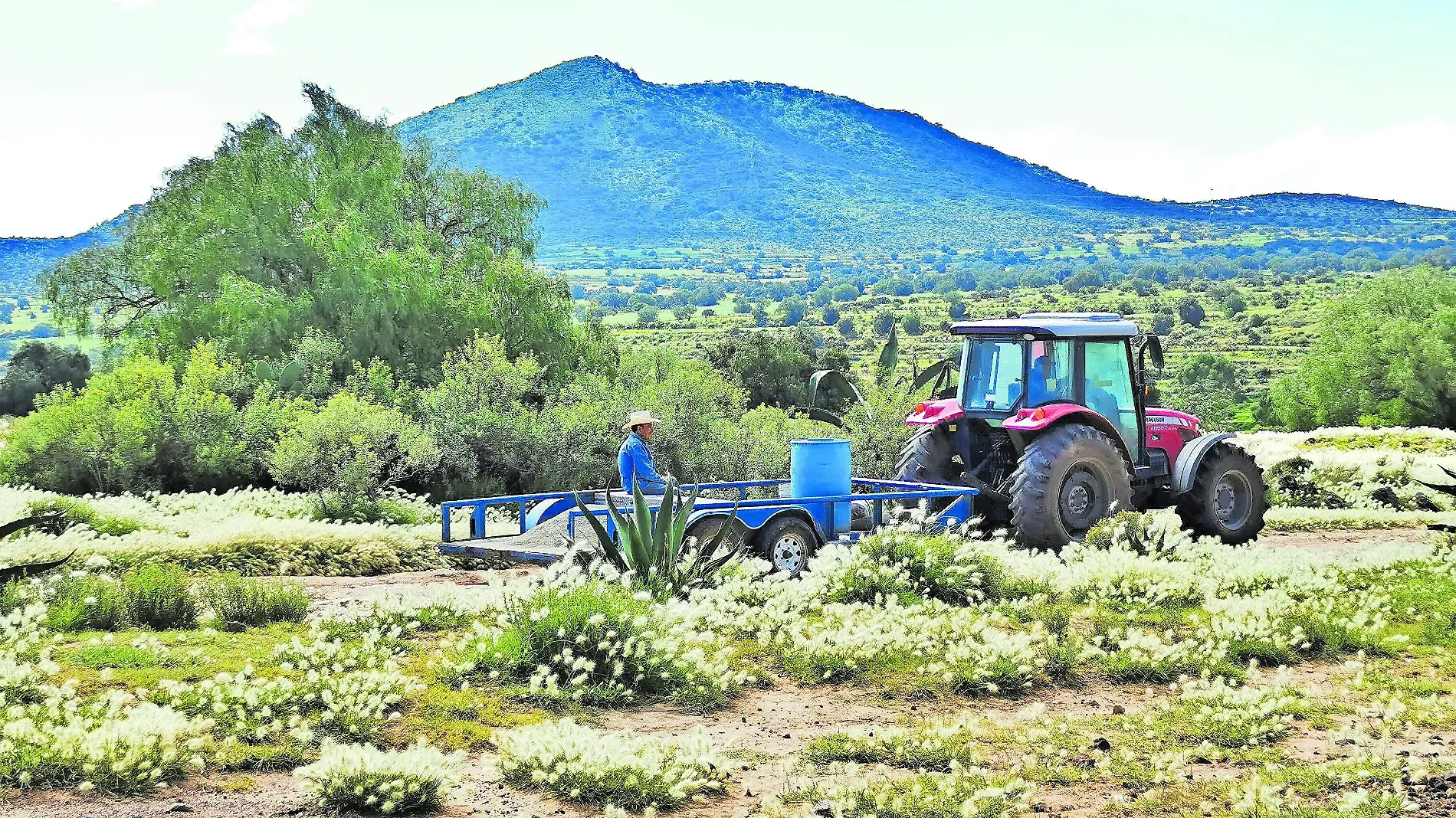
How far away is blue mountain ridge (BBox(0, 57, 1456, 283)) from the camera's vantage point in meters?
152

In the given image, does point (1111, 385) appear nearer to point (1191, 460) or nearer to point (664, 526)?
point (1191, 460)

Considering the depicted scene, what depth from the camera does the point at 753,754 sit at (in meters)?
6.23

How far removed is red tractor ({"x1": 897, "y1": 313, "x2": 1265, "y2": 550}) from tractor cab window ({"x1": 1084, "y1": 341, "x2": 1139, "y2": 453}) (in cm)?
1

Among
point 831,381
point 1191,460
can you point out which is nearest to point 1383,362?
point 831,381

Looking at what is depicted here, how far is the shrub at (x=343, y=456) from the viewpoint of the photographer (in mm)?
16641

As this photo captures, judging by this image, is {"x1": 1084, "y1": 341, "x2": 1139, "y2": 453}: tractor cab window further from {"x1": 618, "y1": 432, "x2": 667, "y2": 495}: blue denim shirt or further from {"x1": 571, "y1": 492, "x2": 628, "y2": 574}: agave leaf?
{"x1": 571, "y1": 492, "x2": 628, "y2": 574}: agave leaf

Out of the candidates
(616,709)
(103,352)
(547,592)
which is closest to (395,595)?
(547,592)

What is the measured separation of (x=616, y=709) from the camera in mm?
7047

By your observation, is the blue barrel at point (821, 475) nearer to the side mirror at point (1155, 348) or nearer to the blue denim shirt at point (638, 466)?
the blue denim shirt at point (638, 466)

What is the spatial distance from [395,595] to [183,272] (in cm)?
1873

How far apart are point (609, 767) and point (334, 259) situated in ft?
67.3

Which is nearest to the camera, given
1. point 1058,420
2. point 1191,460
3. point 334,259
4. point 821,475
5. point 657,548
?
point 657,548

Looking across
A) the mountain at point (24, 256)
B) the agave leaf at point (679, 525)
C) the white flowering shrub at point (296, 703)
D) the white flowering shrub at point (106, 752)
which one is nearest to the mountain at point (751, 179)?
the mountain at point (24, 256)

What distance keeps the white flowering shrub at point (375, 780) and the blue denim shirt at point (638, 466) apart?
538cm
